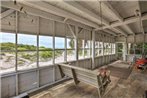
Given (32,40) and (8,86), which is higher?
(32,40)

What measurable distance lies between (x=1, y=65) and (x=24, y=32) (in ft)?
3.95

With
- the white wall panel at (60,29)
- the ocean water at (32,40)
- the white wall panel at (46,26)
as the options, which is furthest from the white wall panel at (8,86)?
the white wall panel at (60,29)

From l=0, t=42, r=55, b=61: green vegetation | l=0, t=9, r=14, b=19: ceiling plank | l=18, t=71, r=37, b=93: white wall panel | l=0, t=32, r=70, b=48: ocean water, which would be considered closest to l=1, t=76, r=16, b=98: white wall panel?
l=18, t=71, r=37, b=93: white wall panel

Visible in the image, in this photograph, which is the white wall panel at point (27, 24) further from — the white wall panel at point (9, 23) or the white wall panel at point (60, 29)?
the white wall panel at point (60, 29)

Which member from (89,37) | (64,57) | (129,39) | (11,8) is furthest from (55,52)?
(129,39)

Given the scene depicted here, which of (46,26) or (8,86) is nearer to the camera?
(8,86)

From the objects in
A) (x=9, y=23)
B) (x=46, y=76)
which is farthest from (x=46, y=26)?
(x=46, y=76)

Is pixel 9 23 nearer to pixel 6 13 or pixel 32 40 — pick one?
pixel 6 13

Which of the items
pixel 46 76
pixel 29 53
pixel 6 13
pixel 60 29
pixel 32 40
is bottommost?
pixel 46 76

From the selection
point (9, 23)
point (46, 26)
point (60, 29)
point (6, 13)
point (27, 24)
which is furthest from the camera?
point (60, 29)

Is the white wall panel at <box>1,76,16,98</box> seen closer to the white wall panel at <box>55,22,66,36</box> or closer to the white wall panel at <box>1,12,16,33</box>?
the white wall panel at <box>1,12,16,33</box>

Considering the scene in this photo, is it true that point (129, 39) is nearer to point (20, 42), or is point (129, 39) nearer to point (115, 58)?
point (115, 58)

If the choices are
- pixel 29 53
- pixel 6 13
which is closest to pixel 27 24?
pixel 6 13

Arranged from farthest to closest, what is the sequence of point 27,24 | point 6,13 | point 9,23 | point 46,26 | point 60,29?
1. point 60,29
2. point 46,26
3. point 27,24
4. point 9,23
5. point 6,13
